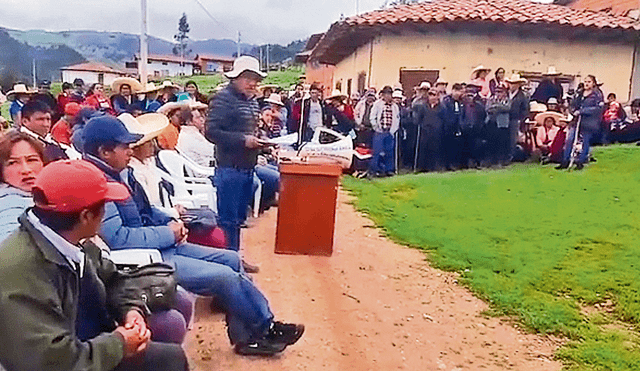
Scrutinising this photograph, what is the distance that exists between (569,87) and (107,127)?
14.1m

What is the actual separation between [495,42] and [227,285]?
509 inches

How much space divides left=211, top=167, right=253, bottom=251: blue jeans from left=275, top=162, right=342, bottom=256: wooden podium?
2.40 ft

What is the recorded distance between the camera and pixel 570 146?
41.2ft

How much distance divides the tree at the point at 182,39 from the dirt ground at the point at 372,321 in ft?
283

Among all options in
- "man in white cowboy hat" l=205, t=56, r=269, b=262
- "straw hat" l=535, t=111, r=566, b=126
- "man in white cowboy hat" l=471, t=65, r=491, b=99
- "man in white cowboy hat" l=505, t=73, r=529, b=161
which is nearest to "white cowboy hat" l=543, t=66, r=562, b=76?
"man in white cowboy hat" l=471, t=65, r=491, b=99

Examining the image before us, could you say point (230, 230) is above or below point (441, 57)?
below

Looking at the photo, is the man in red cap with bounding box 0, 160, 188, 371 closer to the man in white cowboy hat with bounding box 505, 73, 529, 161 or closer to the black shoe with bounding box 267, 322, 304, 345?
the black shoe with bounding box 267, 322, 304, 345

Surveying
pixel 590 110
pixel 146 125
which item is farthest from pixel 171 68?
pixel 146 125

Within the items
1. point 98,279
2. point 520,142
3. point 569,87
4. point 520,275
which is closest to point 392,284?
point 520,275

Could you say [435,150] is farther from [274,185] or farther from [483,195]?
[274,185]

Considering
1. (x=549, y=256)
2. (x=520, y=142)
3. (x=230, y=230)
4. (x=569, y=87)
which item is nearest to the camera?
(x=230, y=230)

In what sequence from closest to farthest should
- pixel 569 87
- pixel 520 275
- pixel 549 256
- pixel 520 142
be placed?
1. pixel 520 275
2. pixel 549 256
3. pixel 520 142
4. pixel 569 87

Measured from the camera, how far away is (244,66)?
5.62 m

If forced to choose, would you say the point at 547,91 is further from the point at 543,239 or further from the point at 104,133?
the point at 104,133
